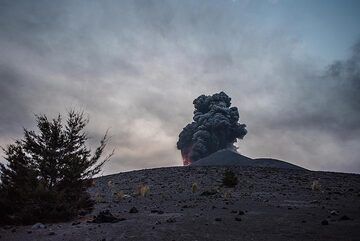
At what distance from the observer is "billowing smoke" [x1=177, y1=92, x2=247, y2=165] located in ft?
302

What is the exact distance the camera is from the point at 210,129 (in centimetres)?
9338

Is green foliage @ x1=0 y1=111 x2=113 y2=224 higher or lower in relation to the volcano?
lower

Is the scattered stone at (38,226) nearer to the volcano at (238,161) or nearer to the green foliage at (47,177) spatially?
the green foliage at (47,177)

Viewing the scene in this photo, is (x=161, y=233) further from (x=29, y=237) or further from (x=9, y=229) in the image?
(x=9, y=229)

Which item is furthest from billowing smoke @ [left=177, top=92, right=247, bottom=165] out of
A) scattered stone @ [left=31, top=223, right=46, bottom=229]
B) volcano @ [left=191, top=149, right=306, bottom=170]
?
scattered stone @ [left=31, top=223, right=46, bottom=229]

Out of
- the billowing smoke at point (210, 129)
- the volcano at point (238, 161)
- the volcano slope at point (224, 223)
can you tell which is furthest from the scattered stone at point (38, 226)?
the billowing smoke at point (210, 129)

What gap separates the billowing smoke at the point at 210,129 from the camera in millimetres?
92125

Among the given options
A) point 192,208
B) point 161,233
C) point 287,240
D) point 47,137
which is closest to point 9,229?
point 47,137

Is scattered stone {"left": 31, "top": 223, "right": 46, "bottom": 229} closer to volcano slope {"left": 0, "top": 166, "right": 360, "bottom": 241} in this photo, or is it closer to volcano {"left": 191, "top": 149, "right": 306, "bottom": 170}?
volcano slope {"left": 0, "top": 166, "right": 360, "bottom": 241}

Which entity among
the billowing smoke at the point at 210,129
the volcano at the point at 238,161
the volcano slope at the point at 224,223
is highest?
the billowing smoke at the point at 210,129

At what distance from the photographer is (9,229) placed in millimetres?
13156

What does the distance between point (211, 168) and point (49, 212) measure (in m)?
27.4

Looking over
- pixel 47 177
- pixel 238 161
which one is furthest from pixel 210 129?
pixel 47 177

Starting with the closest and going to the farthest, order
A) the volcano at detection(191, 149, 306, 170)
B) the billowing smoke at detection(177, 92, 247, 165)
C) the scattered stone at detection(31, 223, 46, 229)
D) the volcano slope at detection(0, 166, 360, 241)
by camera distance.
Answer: the volcano slope at detection(0, 166, 360, 241)
the scattered stone at detection(31, 223, 46, 229)
the volcano at detection(191, 149, 306, 170)
the billowing smoke at detection(177, 92, 247, 165)
